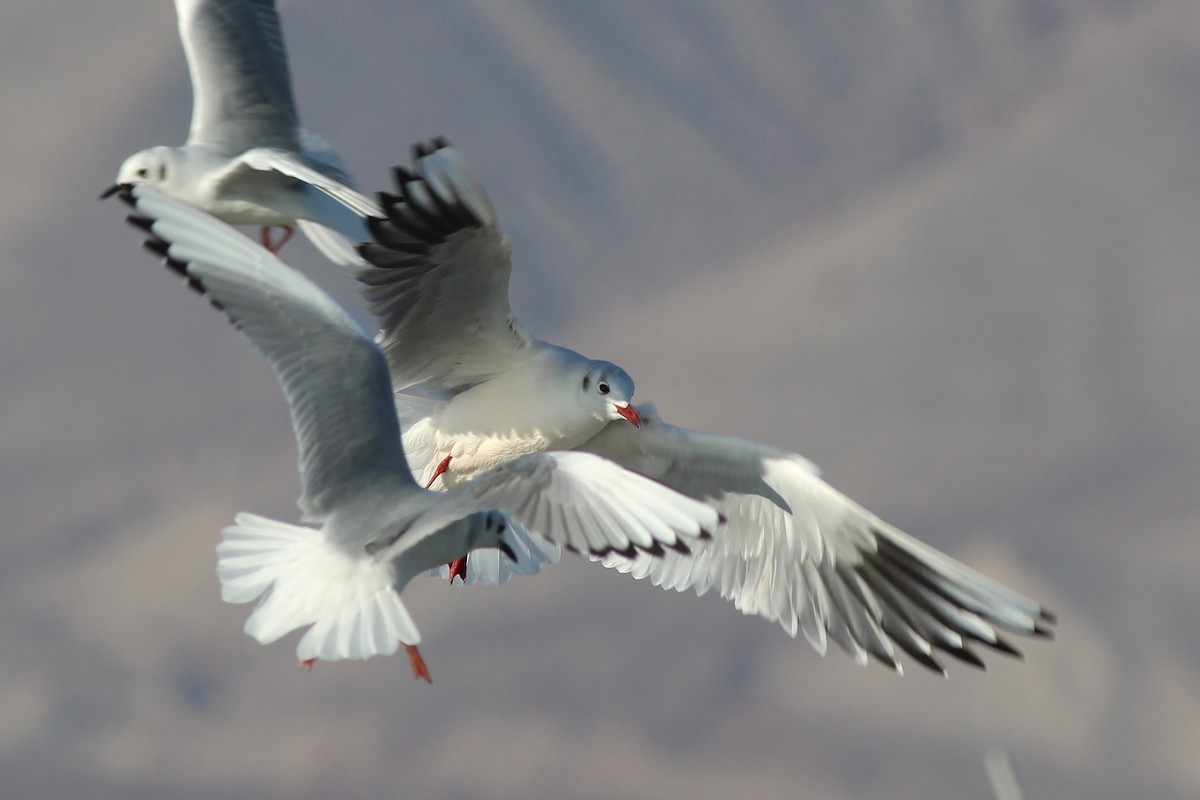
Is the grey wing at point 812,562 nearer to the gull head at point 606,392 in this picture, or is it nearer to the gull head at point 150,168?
the gull head at point 606,392

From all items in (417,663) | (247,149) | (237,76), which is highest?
(237,76)

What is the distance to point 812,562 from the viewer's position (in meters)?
6.43

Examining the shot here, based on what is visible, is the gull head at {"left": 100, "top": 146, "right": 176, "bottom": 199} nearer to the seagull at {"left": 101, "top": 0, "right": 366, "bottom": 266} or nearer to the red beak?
the seagull at {"left": 101, "top": 0, "right": 366, "bottom": 266}

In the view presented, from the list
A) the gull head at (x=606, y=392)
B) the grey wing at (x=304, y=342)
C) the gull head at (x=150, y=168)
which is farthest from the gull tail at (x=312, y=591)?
the gull head at (x=150, y=168)

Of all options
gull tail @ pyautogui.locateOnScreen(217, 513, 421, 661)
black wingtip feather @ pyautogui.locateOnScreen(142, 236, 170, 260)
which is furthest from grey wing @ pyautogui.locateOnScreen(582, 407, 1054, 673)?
black wingtip feather @ pyautogui.locateOnScreen(142, 236, 170, 260)

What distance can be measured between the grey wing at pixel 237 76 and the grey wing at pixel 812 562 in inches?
86.9

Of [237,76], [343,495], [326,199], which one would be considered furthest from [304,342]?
[237,76]

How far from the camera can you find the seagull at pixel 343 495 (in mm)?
4395

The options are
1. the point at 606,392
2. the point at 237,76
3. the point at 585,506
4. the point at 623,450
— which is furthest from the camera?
the point at 237,76

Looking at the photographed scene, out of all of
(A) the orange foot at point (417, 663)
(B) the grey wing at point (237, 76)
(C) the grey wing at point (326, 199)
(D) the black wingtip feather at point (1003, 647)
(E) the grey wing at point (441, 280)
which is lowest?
(A) the orange foot at point (417, 663)

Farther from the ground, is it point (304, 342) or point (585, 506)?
point (304, 342)

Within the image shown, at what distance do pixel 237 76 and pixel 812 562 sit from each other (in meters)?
3.36

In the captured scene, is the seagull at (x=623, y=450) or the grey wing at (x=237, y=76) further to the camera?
the grey wing at (x=237, y=76)

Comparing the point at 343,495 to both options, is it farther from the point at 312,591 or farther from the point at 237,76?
the point at 237,76
